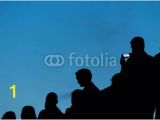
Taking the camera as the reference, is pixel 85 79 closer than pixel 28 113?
Yes

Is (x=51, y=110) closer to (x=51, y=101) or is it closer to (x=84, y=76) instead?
(x=51, y=101)

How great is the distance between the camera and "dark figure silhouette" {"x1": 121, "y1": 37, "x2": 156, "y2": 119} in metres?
3.19

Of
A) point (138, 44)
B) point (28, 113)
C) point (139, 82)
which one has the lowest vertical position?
point (28, 113)

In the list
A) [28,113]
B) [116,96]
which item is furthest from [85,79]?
[28,113]

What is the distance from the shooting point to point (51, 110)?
364cm

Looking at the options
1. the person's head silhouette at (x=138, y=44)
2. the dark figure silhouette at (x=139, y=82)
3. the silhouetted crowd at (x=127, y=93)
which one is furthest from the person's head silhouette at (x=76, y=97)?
the person's head silhouette at (x=138, y=44)

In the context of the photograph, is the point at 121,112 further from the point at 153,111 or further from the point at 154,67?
the point at 154,67

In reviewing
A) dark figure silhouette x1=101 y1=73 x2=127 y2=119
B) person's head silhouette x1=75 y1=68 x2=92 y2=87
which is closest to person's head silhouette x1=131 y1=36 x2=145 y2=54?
dark figure silhouette x1=101 y1=73 x2=127 y2=119

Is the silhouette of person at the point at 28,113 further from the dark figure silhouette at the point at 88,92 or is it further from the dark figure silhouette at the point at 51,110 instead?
the dark figure silhouette at the point at 88,92

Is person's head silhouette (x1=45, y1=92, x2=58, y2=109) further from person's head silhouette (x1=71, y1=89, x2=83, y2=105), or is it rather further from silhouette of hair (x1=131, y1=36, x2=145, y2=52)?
silhouette of hair (x1=131, y1=36, x2=145, y2=52)

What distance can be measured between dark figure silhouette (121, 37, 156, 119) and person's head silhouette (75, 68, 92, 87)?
1.00ft

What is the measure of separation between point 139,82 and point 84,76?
1.55 feet

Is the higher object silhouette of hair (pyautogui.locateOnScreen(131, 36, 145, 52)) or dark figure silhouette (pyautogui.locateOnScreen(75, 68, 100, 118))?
silhouette of hair (pyautogui.locateOnScreen(131, 36, 145, 52))

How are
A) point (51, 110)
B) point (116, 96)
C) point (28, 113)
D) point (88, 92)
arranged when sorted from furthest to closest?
1. point (51, 110)
2. point (28, 113)
3. point (88, 92)
4. point (116, 96)
